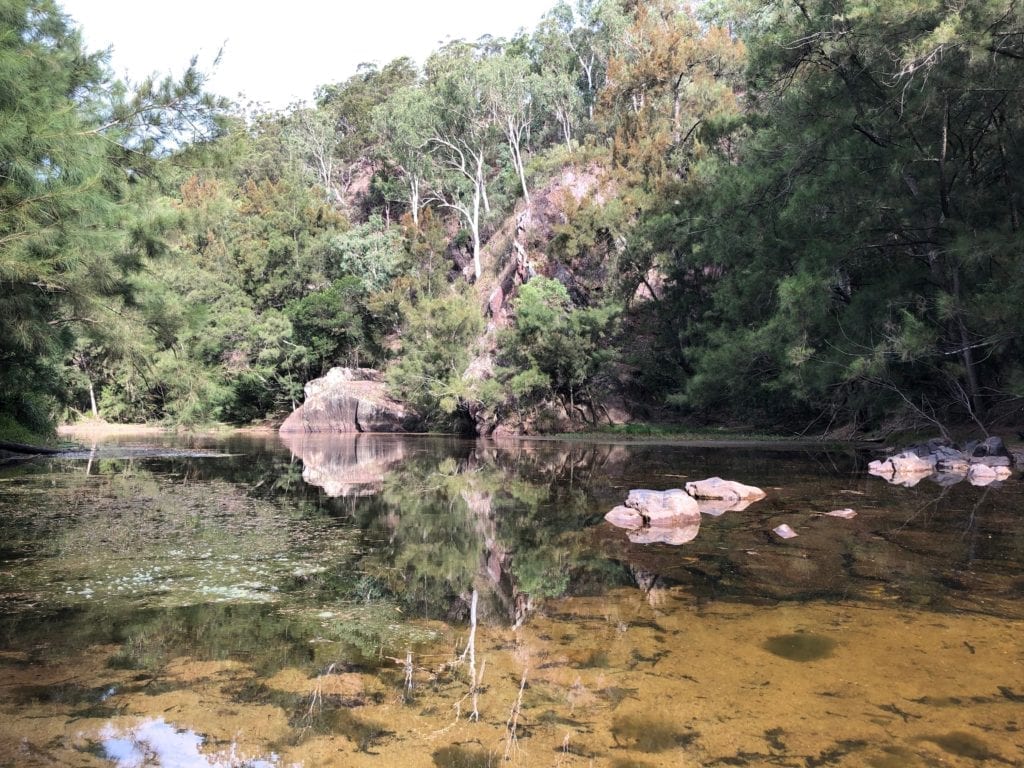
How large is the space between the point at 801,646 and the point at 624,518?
4.53m

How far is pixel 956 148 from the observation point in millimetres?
15570

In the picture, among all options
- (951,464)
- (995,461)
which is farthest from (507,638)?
(951,464)

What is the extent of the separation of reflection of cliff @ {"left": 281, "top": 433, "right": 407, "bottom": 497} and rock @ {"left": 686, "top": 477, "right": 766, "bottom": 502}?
17.2 feet

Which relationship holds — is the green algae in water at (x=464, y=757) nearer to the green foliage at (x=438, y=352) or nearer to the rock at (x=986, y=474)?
the rock at (x=986, y=474)

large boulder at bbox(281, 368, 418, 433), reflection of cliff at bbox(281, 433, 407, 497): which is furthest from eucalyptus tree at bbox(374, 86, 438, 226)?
reflection of cliff at bbox(281, 433, 407, 497)

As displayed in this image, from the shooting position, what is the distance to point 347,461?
62.5 feet

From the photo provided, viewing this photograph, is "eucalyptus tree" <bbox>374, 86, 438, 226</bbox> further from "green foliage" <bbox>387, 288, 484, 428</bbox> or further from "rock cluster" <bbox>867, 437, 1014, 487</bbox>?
"rock cluster" <bbox>867, 437, 1014, 487</bbox>

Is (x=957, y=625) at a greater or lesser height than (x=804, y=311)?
lesser

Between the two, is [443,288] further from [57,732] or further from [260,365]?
[57,732]

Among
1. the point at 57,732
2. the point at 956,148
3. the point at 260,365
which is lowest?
the point at 57,732

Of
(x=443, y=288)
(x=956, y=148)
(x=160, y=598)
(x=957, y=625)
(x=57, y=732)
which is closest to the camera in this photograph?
(x=57, y=732)

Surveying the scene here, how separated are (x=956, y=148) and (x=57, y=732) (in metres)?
18.2

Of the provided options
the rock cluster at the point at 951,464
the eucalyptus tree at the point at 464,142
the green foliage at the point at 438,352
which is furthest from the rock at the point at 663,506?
the eucalyptus tree at the point at 464,142

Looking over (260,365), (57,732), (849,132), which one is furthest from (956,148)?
(260,365)
